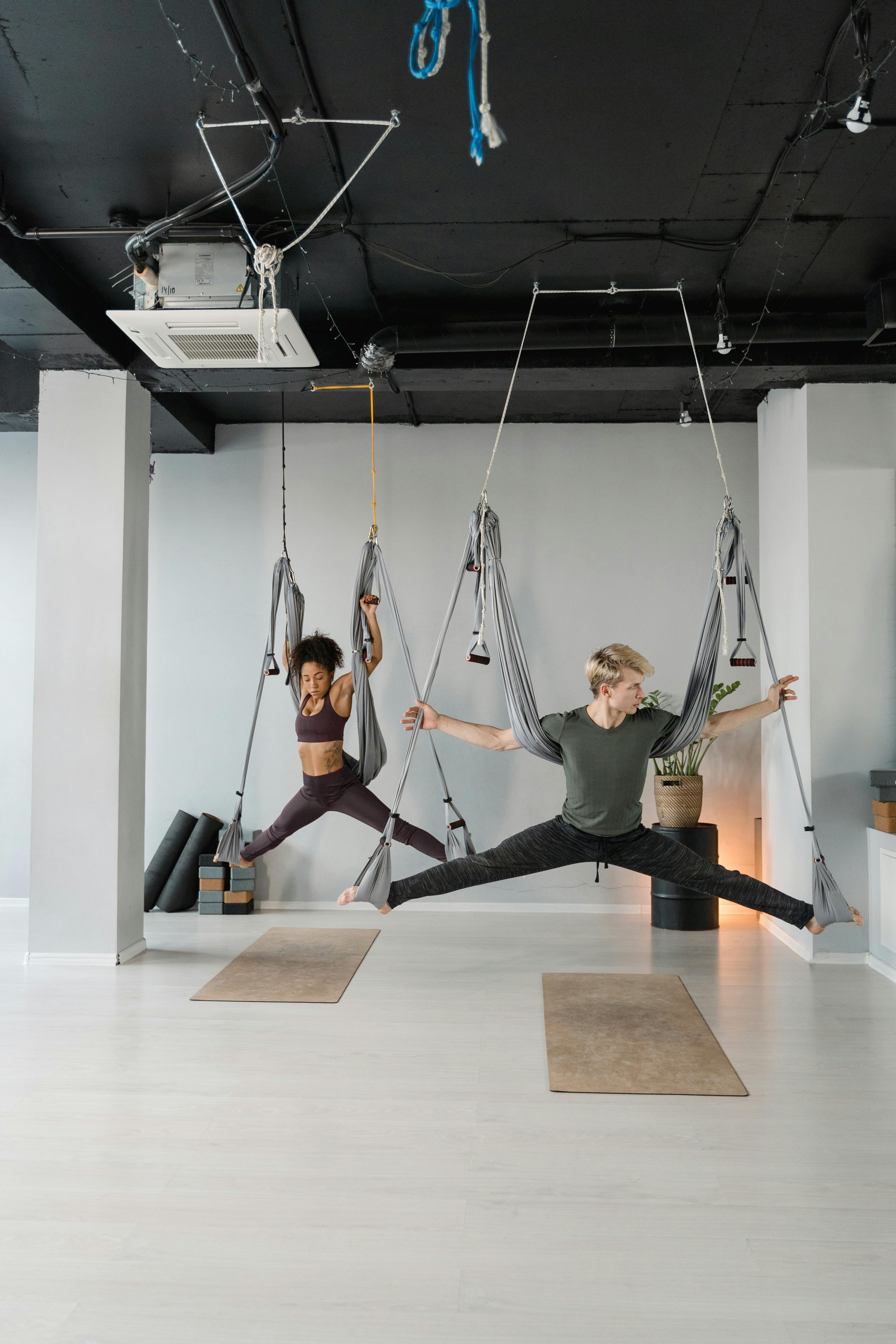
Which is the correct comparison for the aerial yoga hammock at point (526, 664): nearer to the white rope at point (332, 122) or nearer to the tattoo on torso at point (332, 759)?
the tattoo on torso at point (332, 759)

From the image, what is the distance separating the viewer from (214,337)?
3.76m

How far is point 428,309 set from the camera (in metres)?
4.41

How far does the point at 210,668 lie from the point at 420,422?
2174 millimetres

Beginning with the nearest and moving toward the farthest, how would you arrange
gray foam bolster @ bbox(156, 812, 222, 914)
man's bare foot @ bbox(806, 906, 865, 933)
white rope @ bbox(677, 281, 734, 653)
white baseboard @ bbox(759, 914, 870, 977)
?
1. man's bare foot @ bbox(806, 906, 865, 933)
2. white rope @ bbox(677, 281, 734, 653)
3. white baseboard @ bbox(759, 914, 870, 977)
4. gray foam bolster @ bbox(156, 812, 222, 914)

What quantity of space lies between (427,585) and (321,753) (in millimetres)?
1685

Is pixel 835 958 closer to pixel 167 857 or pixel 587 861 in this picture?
pixel 587 861

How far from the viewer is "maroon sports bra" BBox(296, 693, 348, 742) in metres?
4.77

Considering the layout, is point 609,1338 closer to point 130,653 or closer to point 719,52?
point 719,52

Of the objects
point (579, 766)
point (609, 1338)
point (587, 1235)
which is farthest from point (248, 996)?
point (609, 1338)

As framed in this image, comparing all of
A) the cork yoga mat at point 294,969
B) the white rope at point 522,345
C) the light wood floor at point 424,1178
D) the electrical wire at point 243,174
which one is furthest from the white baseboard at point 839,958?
the electrical wire at point 243,174

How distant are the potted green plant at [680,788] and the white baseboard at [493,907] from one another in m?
0.72

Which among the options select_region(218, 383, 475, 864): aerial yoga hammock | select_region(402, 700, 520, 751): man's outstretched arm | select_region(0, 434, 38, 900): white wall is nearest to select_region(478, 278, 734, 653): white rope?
select_region(402, 700, 520, 751): man's outstretched arm

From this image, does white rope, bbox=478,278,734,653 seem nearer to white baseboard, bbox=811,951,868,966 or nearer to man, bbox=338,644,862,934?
man, bbox=338,644,862,934

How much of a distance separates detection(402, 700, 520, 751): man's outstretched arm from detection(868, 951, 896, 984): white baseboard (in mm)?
2148
